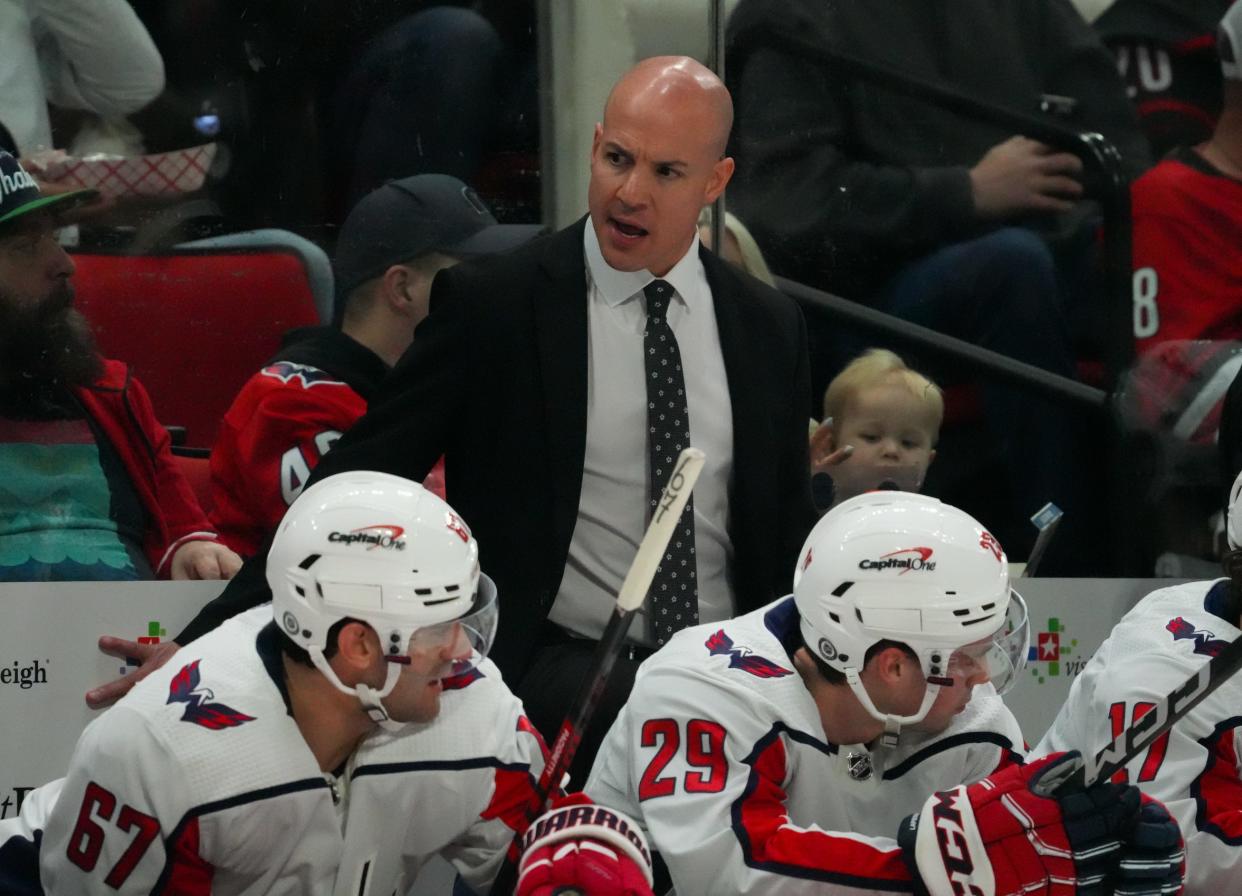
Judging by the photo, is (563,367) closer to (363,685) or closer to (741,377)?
(741,377)

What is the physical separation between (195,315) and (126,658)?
0.78m

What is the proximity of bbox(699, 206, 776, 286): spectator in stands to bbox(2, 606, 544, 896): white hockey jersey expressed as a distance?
1.62m

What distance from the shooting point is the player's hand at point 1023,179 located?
15.2 ft

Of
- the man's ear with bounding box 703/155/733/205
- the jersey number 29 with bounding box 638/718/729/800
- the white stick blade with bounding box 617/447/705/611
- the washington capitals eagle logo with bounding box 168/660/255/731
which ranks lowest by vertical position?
the jersey number 29 with bounding box 638/718/729/800

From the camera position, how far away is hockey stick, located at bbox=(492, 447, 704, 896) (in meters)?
2.42

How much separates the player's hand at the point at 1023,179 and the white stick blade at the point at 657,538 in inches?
92.6

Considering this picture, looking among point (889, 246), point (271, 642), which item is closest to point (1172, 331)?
point (889, 246)

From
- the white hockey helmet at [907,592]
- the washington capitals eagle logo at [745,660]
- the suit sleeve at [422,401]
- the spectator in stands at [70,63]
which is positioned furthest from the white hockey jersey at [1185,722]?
the spectator in stands at [70,63]

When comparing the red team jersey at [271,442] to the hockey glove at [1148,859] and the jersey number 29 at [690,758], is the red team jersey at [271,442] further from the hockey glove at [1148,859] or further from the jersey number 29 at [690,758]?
the hockey glove at [1148,859]

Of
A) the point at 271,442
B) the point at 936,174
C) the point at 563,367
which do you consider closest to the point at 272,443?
the point at 271,442

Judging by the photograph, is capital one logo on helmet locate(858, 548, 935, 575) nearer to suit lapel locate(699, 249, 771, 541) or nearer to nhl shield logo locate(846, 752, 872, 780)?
nhl shield logo locate(846, 752, 872, 780)

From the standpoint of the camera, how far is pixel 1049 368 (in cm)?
463

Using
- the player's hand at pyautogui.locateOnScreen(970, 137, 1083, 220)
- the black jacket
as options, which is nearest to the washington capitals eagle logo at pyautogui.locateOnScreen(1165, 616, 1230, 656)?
the black jacket

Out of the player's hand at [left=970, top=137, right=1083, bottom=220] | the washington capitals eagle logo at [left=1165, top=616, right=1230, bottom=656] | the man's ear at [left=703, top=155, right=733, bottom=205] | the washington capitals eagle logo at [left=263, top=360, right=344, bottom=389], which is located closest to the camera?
the washington capitals eagle logo at [left=1165, top=616, right=1230, bottom=656]
